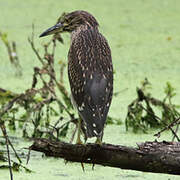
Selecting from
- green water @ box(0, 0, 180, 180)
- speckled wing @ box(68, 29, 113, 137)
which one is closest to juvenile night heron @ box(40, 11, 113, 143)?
speckled wing @ box(68, 29, 113, 137)

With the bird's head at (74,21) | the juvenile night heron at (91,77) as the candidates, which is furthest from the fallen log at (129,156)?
Result: the bird's head at (74,21)

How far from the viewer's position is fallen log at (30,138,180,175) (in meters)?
3.04

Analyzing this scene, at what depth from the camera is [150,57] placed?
287 inches

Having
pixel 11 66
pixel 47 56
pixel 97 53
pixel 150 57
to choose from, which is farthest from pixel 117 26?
pixel 97 53

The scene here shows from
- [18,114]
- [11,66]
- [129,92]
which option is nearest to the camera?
[18,114]

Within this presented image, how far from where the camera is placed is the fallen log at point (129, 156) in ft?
9.99

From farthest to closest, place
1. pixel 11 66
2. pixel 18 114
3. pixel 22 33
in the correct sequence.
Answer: pixel 22 33 → pixel 11 66 → pixel 18 114

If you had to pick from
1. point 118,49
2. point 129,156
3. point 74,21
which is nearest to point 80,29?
point 74,21

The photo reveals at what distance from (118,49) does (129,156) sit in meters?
4.55

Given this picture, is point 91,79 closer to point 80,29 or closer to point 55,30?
point 80,29

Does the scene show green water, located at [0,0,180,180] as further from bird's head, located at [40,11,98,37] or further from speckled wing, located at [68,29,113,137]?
bird's head, located at [40,11,98,37]

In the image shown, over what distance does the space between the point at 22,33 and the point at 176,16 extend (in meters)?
2.11

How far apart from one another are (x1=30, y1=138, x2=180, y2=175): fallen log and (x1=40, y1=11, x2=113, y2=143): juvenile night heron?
3.6 inches

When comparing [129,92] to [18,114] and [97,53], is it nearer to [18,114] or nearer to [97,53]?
[18,114]
